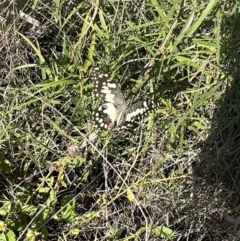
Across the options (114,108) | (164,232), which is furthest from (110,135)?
(164,232)

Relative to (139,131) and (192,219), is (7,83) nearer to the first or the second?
(139,131)

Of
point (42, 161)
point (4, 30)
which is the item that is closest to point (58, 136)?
point (42, 161)

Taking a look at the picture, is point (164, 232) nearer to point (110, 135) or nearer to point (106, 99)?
point (110, 135)

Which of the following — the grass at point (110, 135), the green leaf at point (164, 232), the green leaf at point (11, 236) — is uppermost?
the grass at point (110, 135)

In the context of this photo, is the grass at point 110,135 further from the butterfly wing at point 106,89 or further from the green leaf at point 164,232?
the butterfly wing at point 106,89

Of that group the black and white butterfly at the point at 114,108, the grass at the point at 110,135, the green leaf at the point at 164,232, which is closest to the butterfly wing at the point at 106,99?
the black and white butterfly at the point at 114,108

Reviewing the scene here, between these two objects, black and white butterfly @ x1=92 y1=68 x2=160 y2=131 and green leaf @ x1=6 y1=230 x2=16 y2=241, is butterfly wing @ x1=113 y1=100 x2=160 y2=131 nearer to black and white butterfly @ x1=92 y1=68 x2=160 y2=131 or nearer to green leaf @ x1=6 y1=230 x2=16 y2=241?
black and white butterfly @ x1=92 y1=68 x2=160 y2=131

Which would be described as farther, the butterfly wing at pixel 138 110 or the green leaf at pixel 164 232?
the green leaf at pixel 164 232
